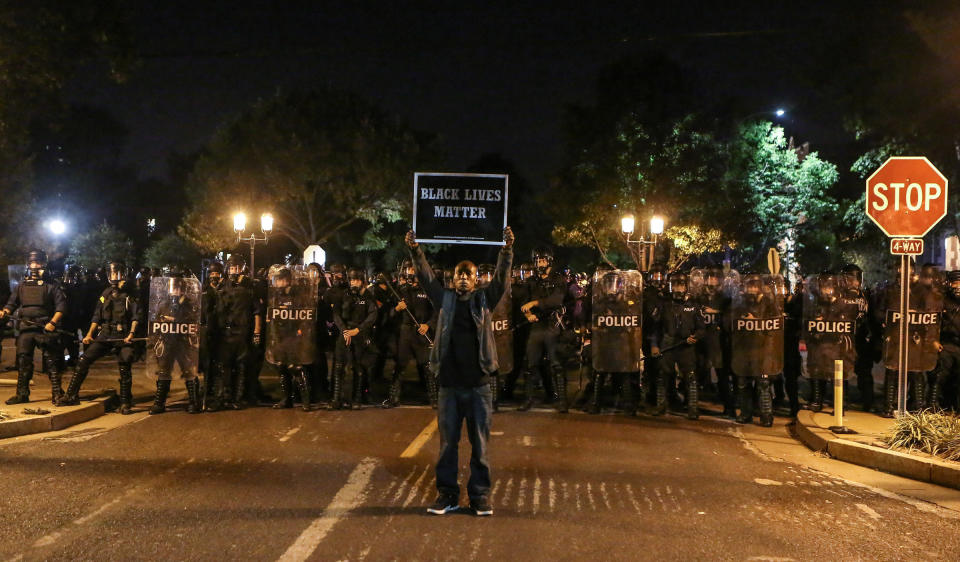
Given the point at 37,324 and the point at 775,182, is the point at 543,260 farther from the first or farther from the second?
the point at 775,182

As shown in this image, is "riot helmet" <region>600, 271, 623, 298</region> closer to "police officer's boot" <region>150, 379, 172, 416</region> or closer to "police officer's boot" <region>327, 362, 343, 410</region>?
"police officer's boot" <region>327, 362, 343, 410</region>

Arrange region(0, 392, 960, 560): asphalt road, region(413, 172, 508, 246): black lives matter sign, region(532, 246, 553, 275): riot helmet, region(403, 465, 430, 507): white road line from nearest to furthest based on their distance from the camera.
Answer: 1. region(0, 392, 960, 560): asphalt road
2. region(403, 465, 430, 507): white road line
3. region(532, 246, 553, 275): riot helmet
4. region(413, 172, 508, 246): black lives matter sign

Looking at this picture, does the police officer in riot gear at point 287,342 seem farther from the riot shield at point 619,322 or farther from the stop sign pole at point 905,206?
the stop sign pole at point 905,206

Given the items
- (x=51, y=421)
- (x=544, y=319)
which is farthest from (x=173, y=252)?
(x=544, y=319)

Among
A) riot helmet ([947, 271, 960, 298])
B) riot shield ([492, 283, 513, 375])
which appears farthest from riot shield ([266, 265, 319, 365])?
riot helmet ([947, 271, 960, 298])

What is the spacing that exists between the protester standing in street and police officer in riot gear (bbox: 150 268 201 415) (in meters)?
6.09

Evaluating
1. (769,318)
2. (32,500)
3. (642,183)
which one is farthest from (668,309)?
(642,183)

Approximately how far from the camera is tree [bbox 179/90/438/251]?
4066cm

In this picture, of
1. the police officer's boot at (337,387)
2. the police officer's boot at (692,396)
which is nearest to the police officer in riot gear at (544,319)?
the police officer's boot at (692,396)

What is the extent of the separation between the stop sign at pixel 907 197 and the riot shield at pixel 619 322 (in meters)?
3.18

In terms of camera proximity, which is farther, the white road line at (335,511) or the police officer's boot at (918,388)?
the police officer's boot at (918,388)

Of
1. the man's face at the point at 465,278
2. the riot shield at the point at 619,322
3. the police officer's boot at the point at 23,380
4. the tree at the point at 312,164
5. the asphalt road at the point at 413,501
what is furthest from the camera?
the tree at the point at 312,164

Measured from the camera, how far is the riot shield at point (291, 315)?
491 inches

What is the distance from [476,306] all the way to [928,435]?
17.4 ft
